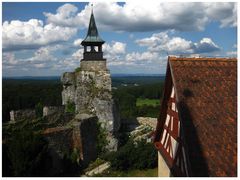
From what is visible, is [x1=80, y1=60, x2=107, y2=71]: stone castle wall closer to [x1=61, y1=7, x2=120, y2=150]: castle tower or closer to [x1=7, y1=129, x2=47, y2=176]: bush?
[x1=61, y1=7, x2=120, y2=150]: castle tower

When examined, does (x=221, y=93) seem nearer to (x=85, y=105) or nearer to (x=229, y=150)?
(x=229, y=150)

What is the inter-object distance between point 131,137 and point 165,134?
10993mm

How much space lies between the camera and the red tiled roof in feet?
29.8

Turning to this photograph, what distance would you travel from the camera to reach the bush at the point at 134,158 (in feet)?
65.1

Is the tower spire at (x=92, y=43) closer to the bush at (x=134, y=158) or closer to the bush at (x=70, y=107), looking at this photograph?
the bush at (x=70, y=107)

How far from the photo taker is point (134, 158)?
65.5ft

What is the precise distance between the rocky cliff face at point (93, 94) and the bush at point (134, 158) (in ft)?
8.43

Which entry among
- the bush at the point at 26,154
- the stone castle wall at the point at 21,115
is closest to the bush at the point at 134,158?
the bush at the point at 26,154

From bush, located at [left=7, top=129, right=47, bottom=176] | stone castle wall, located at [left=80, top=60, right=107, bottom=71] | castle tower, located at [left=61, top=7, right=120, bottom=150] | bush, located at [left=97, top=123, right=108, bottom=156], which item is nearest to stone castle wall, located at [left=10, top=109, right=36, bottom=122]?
castle tower, located at [left=61, top=7, right=120, bottom=150]

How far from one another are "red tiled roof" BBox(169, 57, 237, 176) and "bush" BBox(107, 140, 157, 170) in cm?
992

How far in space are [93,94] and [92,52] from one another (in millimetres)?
3518

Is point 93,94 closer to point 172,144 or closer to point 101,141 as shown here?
point 101,141

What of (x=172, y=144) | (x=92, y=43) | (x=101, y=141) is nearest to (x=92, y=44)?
(x=92, y=43)

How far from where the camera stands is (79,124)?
21.0m
